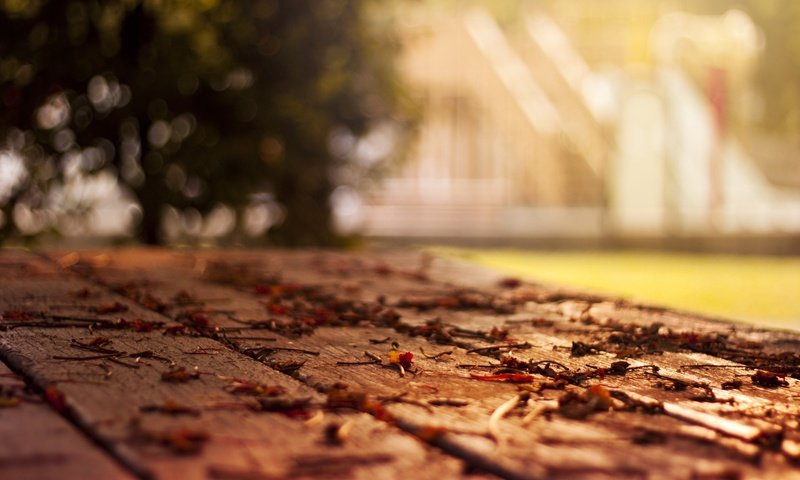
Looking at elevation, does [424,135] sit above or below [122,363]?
above

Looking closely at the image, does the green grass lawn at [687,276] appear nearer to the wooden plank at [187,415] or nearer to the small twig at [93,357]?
the wooden plank at [187,415]

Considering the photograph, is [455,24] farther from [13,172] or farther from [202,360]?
[202,360]

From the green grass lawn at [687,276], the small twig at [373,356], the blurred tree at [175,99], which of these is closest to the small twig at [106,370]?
the small twig at [373,356]

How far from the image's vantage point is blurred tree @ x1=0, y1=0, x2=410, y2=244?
5477 millimetres

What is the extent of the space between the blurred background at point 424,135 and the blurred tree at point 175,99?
11mm

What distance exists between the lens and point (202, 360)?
1.81 metres

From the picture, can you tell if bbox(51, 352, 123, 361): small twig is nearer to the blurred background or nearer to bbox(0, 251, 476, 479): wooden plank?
bbox(0, 251, 476, 479): wooden plank

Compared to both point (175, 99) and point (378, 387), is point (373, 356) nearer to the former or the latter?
point (378, 387)

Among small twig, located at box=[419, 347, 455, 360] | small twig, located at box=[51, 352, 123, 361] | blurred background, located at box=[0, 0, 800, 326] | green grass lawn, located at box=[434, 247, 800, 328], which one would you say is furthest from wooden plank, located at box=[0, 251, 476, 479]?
green grass lawn, located at box=[434, 247, 800, 328]

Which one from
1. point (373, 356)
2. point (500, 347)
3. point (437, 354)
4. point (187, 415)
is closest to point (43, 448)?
point (187, 415)

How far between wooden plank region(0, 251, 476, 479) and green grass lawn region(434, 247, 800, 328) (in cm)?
370

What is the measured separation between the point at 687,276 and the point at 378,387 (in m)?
7.30

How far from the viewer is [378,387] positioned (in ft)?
5.32

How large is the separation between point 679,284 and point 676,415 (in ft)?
21.6
